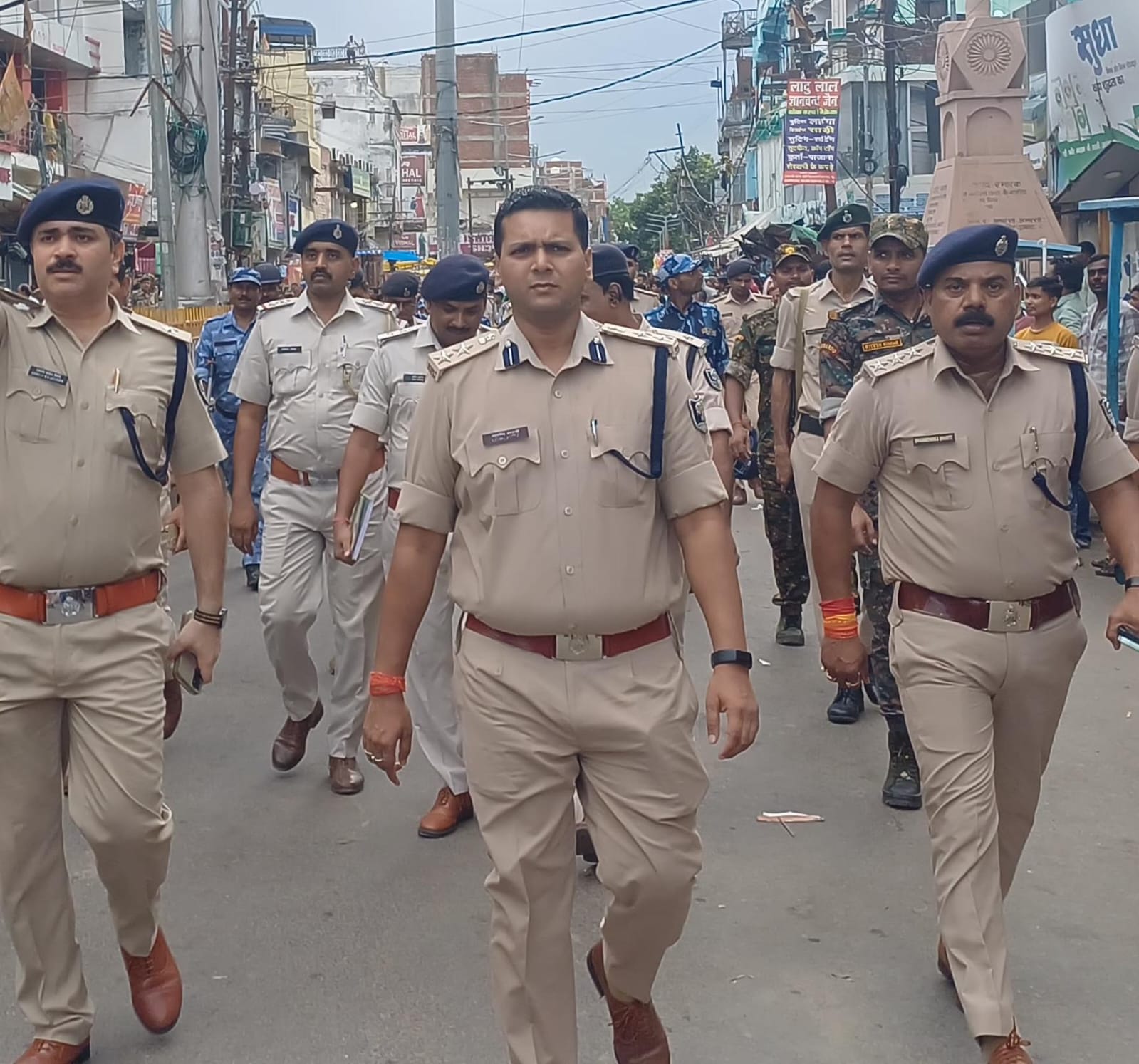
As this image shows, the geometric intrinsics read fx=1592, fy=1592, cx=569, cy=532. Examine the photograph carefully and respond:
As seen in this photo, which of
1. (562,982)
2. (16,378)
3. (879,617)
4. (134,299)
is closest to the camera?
(562,982)

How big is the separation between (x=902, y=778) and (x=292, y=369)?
2.96 meters

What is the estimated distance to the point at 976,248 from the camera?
420 cm

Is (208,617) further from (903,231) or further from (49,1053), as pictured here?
(903,231)

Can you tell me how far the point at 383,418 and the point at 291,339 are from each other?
2.70 feet

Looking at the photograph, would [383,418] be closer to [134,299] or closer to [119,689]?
[119,689]

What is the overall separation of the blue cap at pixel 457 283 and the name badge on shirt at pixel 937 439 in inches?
85.7

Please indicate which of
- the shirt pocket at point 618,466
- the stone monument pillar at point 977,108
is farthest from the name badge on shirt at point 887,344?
the stone monument pillar at point 977,108

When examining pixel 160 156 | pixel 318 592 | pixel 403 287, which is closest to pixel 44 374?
pixel 318 592

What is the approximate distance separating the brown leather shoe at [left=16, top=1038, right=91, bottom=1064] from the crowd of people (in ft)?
0.05

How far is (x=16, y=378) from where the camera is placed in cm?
393

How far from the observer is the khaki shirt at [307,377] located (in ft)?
21.4

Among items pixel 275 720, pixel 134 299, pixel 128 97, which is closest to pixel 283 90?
pixel 128 97

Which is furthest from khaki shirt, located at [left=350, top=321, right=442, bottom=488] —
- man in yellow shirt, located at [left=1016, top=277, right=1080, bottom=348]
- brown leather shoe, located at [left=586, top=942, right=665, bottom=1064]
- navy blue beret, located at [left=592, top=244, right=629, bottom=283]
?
man in yellow shirt, located at [left=1016, top=277, right=1080, bottom=348]

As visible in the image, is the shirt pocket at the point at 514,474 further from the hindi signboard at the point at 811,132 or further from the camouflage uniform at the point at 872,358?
the hindi signboard at the point at 811,132
